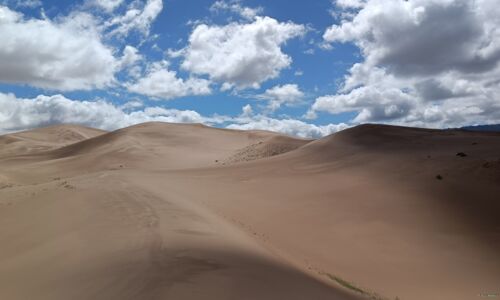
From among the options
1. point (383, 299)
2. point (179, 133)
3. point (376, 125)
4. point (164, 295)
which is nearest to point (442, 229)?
point (383, 299)

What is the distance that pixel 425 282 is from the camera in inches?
367

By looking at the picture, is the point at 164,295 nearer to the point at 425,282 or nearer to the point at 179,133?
the point at 425,282

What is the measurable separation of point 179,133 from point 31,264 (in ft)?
141

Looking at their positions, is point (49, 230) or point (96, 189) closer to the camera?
point (49, 230)

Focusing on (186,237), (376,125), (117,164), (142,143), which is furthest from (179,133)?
(186,237)

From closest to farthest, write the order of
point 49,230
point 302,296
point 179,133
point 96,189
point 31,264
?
point 302,296, point 31,264, point 49,230, point 96,189, point 179,133

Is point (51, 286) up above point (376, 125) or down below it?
below

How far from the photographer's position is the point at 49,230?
870cm

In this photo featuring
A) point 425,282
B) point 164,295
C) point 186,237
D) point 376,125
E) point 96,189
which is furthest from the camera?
point 376,125

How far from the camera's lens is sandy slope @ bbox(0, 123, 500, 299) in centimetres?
570

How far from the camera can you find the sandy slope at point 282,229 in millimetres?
5699

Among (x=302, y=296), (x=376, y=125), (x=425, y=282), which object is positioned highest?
(x=376, y=125)

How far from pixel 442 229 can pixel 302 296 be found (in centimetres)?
796

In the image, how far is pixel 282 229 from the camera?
1174 centimetres
